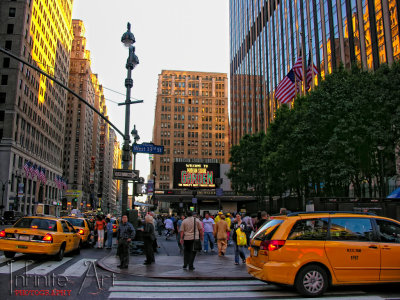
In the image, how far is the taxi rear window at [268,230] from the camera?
25.9 feet

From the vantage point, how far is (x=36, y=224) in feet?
40.1

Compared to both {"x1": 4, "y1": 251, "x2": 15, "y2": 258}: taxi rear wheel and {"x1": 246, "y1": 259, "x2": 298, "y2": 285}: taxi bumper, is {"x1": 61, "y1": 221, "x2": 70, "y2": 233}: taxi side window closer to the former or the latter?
{"x1": 4, "y1": 251, "x2": 15, "y2": 258}: taxi rear wheel

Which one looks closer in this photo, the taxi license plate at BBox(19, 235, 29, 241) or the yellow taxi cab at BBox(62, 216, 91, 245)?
the taxi license plate at BBox(19, 235, 29, 241)

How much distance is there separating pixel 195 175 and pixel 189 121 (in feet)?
258

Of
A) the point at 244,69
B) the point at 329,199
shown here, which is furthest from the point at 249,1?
the point at 329,199

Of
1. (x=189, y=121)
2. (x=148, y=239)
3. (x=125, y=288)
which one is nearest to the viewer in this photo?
(x=125, y=288)

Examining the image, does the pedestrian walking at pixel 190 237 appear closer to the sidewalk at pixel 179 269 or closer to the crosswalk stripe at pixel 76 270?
the sidewalk at pixel 179 269

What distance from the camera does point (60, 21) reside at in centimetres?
9394

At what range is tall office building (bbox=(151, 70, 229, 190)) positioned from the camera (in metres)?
135

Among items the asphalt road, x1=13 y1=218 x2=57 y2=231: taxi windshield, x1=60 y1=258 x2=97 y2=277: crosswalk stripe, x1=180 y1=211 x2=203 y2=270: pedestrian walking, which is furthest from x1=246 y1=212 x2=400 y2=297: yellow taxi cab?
x1=13 y1=218 x2=57 y2=231: taxi windshield

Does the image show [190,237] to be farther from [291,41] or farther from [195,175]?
[291,41]

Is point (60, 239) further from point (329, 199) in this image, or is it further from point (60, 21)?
point (60, 21)

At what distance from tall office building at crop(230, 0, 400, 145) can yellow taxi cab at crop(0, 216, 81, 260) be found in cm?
2505

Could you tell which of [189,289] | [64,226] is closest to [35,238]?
[64,226]
